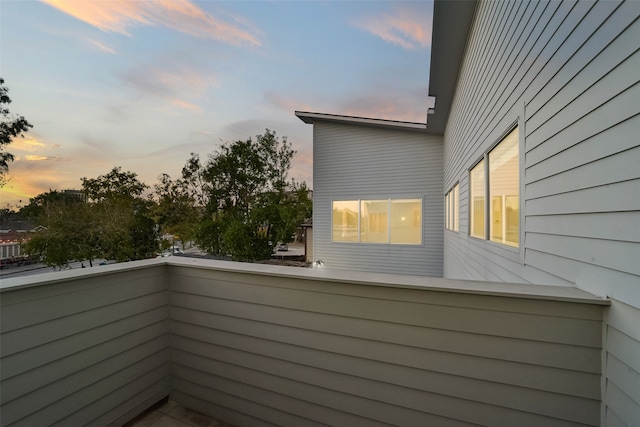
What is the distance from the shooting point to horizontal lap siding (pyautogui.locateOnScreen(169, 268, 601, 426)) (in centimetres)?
119

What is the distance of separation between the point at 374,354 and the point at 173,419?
5.16 feet

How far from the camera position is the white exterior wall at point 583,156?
3.31 feet

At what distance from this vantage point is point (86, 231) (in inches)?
639

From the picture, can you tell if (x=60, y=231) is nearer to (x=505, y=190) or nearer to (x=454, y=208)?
(x=454, y=208)

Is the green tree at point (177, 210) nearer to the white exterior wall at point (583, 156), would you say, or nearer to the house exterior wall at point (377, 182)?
the house exterior wall at point (377, 182)

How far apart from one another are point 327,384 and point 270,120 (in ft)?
51.5

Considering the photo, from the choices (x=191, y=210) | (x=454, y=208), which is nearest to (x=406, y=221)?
(x=454, y=208)

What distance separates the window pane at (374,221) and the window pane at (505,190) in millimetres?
5639

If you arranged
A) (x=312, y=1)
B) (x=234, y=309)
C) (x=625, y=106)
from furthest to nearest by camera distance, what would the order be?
(x=312, y=1), (x=234, y=309), (x=625, y=106)

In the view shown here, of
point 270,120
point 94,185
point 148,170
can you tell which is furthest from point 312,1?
point 94,185

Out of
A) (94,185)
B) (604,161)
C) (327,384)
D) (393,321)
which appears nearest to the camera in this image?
(604,161)

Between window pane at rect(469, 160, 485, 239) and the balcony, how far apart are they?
2.34 metres

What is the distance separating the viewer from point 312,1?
6.01 metres

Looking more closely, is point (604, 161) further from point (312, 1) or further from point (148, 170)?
point (148, 170)
